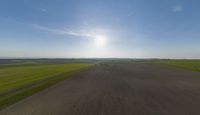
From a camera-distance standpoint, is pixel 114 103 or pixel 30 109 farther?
pixel 114 103

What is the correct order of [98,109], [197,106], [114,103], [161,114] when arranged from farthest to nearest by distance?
1. [114,103]
2. [197,106]
3. [98,109]
4. [161,114]

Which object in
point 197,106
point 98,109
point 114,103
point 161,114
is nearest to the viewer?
point 161,114

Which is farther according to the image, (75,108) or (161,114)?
(75,108)

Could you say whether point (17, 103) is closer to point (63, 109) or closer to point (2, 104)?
point (2, 104)

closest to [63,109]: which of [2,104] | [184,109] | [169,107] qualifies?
[2,104]

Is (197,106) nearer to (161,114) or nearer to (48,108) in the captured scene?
(161,114)

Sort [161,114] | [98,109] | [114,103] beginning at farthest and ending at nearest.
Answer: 1. [114,103]
2. [98,109]
3. [161,114]

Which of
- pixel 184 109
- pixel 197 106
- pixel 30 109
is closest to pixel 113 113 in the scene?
pixel 184 109

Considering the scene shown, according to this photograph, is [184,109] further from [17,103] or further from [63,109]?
[17,103]

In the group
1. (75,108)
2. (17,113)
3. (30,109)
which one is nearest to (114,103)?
(75,108)
